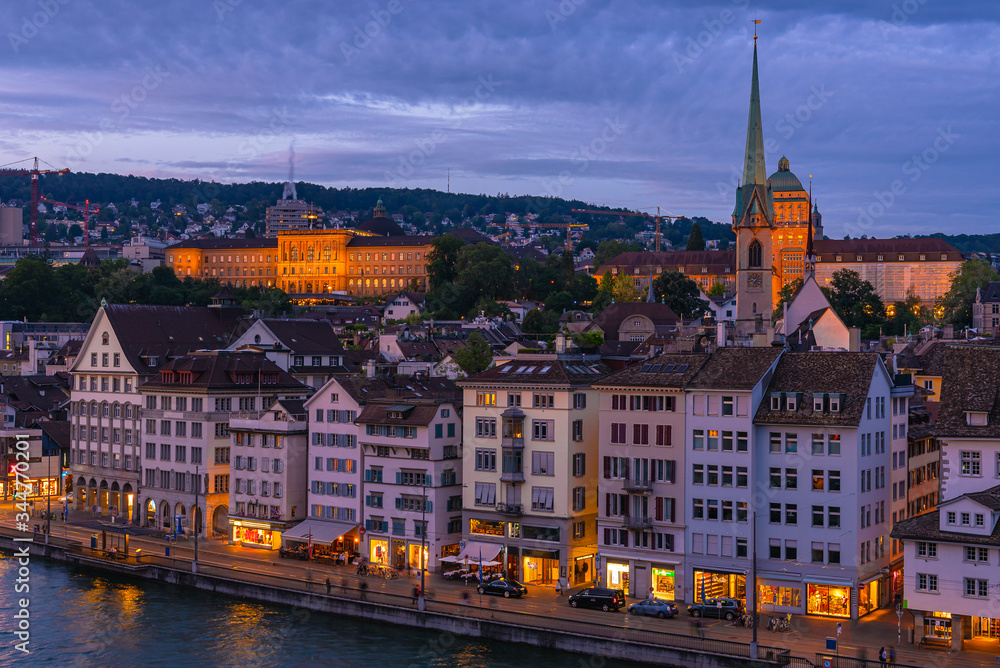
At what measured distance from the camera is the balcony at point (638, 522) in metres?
62.4

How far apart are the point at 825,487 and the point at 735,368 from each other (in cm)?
754

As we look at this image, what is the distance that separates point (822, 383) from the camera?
59812 millimetres

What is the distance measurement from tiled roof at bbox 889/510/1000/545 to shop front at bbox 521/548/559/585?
19.4 meters

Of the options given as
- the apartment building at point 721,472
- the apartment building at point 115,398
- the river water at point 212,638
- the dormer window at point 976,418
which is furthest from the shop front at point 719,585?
the apartment building at point 115,398

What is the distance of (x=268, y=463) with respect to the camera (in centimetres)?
8006

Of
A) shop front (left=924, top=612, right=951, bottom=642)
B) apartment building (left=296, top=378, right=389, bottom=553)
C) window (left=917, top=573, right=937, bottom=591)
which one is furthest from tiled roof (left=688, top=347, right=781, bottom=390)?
apartment building (left=296, top=378, right=389, bottom=553)

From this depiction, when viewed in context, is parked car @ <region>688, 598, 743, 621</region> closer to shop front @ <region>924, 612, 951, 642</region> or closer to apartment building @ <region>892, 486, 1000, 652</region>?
apartment building @ <region>892, 486, 1000, 652</region>

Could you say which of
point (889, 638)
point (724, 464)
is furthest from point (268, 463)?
point (889, 638)

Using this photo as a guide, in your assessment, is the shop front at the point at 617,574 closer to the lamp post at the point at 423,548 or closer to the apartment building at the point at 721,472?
the apartment building at the point at 721,472

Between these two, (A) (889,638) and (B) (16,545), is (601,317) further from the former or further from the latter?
(A) (889,638)

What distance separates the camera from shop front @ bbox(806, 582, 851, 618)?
57406mm

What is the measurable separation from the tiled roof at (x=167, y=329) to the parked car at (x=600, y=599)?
45201mm

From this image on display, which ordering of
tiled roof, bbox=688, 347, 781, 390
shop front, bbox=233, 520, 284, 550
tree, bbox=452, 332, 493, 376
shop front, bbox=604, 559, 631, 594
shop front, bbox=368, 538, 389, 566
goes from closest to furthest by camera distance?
tiled roof, bbox=688, 347, 781, 390 < shop front, bbox=604, 559, 631, 594 < shop front, bbox=368, 538, 389, 566 < shop front, bbox=233, 520, 284, 550 < tree, bbox=452, 332, 493, 376

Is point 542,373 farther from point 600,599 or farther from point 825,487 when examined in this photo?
point 825,487
